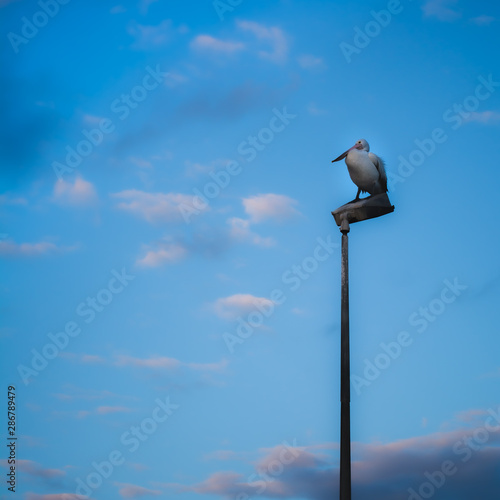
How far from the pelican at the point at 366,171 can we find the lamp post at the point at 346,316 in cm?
58

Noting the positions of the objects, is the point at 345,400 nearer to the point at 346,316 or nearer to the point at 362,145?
the point at 346,316

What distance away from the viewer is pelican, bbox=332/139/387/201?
1165 centimetres

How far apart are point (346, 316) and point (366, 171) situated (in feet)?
10.1

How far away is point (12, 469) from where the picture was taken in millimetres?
19781

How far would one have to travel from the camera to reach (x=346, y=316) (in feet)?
31.9

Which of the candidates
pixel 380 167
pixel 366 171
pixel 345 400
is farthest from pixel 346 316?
pixel 380 167

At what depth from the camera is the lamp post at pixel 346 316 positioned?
895 centimetres

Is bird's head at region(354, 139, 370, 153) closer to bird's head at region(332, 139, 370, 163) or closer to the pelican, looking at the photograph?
bird's head at region(332, 139, 370, 163)

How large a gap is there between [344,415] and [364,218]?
122 inches

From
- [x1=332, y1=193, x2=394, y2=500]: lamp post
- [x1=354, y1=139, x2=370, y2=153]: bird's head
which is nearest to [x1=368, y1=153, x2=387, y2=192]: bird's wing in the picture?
[x1=354, y1=139, x2=370, y2=153]: bird's head

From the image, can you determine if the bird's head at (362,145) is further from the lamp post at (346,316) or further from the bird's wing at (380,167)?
the lamp post at (346,316)

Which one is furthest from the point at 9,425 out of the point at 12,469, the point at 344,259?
the point at 344,259

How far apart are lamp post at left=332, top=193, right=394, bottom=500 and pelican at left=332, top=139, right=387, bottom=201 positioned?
58cm

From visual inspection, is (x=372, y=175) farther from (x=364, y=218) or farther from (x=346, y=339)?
(x=346, y=339)
